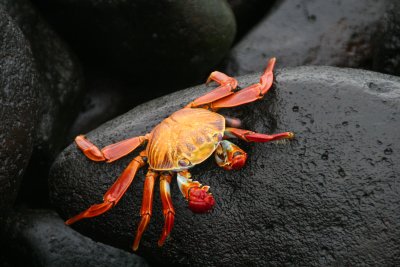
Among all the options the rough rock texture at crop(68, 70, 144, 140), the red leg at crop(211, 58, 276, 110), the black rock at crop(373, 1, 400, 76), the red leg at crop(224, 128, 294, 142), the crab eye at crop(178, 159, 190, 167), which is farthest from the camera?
the rough rock texture at crop(68, 70, 144, 140)

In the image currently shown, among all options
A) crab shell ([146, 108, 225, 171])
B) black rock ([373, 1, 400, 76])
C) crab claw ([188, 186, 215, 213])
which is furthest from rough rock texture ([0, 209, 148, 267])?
black rock ([373, 1, 400, 76])

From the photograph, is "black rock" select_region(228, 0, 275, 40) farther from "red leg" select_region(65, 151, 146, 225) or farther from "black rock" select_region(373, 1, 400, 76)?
"red leg" select_region(65, 151, 146, 225)

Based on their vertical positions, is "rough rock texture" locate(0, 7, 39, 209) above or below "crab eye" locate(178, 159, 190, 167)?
above

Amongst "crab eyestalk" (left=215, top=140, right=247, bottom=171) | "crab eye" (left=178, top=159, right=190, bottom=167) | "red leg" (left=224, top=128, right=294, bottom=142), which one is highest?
"red leg" (left=224, top=128, right=294, bottom=142)

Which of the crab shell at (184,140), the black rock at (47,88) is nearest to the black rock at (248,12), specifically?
the black rock at (47,88)

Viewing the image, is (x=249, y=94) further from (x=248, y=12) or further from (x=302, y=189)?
(x=248, y=12)

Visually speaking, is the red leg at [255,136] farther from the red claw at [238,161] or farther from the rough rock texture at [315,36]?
the rough rock texture at [315,36]
